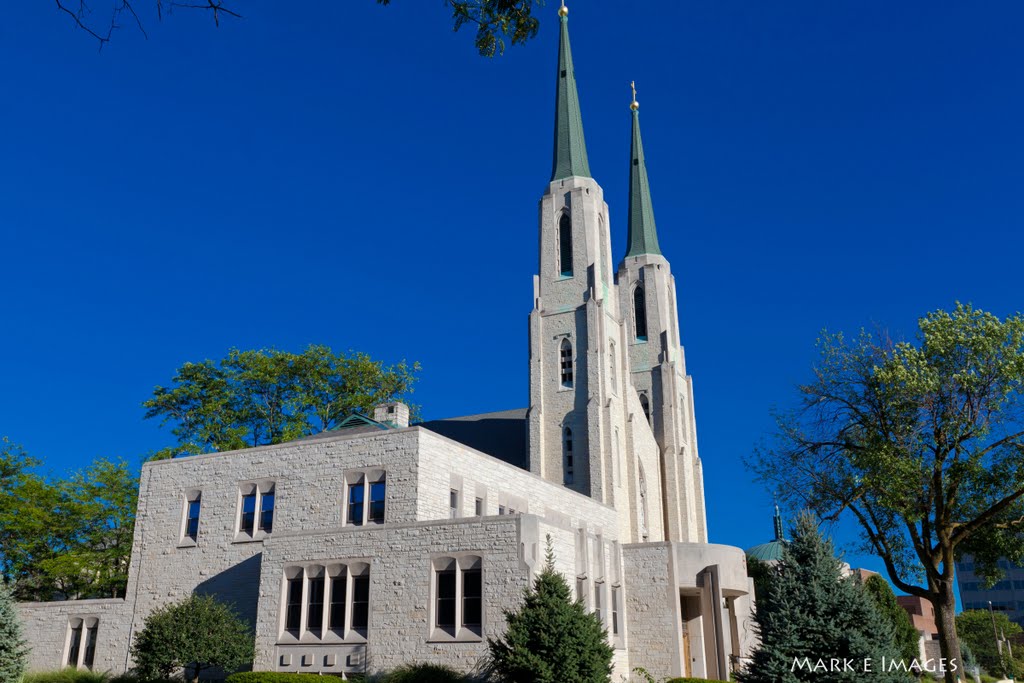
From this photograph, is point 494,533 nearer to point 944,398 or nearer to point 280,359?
point 944,398

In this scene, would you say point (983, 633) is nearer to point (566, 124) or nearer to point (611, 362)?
A: point (611, 362)

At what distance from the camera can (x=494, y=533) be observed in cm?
2630

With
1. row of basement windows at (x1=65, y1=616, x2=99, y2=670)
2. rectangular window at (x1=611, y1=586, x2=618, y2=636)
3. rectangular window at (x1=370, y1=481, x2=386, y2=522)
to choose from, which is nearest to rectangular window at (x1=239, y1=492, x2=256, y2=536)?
rectangular window at (x1=370, y1=481, x2=386, y2=522)

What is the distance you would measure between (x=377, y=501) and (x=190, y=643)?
23.6ft

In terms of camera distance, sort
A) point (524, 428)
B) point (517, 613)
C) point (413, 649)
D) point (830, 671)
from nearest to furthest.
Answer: point (830, 671)
point (517, 613)
point (413, 649)
point (524, 428)

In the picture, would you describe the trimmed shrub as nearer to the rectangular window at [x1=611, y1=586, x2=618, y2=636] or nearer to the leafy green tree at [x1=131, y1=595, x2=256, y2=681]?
the leafy green tree at [x1=131, y1=595, x2=256, y2=681]

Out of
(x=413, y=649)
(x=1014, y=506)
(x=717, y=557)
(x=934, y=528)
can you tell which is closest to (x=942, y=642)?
(x=934, y=528)

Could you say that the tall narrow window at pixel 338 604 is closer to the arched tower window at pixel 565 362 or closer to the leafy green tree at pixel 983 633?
the arched tower window at pixel 565 362

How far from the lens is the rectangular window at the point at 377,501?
102 ft

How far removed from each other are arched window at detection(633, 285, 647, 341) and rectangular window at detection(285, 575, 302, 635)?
37944 millimetres

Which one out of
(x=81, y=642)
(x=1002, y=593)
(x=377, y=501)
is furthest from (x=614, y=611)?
(x=1002, y=593)

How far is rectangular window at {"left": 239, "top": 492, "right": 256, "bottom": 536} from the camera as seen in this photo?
33.7m

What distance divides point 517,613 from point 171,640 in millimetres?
10176

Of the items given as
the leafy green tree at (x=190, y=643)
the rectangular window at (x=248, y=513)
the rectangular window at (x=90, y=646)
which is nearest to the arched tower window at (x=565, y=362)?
the rectangular window at (x=248, y=513)
